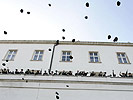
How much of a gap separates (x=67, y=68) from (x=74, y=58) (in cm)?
148

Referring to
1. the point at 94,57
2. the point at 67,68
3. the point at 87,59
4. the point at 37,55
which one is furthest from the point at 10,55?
the point at 94,57

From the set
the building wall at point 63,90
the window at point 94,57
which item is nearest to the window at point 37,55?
the building wall at point 63,90

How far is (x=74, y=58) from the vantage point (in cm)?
1483

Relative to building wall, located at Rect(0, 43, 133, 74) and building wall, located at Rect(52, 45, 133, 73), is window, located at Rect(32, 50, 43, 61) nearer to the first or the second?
building wall, located at Rect(0, 43, 133, 74)

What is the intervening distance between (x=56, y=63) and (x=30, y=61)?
87.8 inches

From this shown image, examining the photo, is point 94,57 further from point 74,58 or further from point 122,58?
point 122,58

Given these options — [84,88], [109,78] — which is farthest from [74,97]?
[109,78]

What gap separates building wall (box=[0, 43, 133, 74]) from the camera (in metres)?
13.8

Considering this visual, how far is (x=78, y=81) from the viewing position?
11117mm

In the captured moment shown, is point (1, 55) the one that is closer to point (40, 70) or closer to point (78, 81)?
point (40, 70)

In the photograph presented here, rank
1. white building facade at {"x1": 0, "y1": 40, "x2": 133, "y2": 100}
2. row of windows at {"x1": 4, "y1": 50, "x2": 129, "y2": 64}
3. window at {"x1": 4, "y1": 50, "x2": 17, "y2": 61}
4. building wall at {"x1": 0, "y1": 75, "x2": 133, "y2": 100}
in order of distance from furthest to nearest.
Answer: window at {"x1": 4, "y1": 50, "x2": 17, "y2": 61}
row of windows at {"x1": 4, "y1": 50, "x2": 129, "y2": 64}
white building facade at {"x1": 0, "y1": 40, "x2": 133, "y2": 100}
building wall at {"x1": 0, "y1": 75, "x2": 133, "y2": 100}

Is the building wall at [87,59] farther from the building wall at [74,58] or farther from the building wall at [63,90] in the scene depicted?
the building wall at [63,90]

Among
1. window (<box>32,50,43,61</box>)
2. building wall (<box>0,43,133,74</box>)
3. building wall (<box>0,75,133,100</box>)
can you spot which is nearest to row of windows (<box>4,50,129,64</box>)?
window (<box>32,50,43,61</box>)

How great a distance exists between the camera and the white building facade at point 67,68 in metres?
10.5
